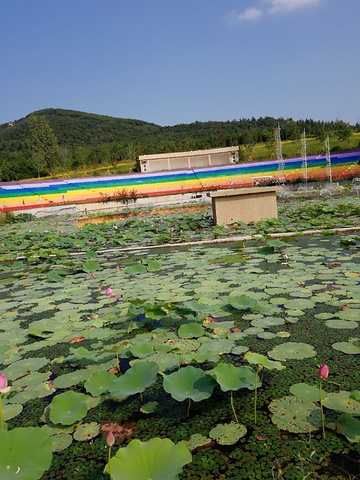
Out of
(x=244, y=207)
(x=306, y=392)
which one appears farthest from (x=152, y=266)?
(x=244, y=207)

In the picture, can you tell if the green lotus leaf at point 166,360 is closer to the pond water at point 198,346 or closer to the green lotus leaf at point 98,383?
the pond water at point 198,346

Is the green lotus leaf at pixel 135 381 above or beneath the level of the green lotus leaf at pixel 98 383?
above

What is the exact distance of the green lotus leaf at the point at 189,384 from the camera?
1323 mm

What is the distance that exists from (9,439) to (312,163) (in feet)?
89.0

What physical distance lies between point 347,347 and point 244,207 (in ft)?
18.5

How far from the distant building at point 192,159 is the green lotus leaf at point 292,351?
1169 inches

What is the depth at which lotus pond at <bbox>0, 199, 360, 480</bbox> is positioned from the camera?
42.3 inches

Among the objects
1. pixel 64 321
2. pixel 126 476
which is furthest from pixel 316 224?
pixel 126 476

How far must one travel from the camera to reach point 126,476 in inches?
36.6

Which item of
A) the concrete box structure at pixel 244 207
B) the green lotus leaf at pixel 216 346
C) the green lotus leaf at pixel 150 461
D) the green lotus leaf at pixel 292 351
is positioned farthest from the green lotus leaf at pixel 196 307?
the concrete box structure at pixel 244 207

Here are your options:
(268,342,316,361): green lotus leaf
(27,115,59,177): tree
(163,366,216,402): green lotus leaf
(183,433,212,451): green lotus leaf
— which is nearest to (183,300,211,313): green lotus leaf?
(268,342,316,361): green lotus leaf

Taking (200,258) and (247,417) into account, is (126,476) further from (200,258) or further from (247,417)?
(200,258)

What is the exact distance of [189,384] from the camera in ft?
4.55

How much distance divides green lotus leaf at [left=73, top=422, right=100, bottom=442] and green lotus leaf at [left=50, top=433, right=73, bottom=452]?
0.08 feet
